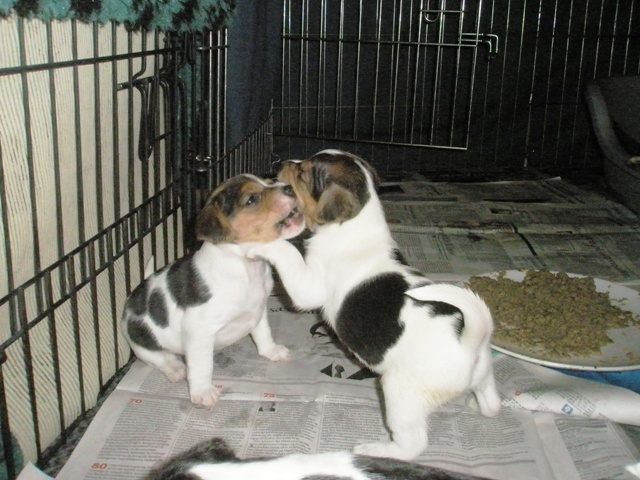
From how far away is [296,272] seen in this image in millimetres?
1902

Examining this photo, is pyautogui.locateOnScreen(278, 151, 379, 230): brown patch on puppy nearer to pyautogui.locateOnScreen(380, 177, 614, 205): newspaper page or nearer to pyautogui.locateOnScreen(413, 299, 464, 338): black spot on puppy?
pyautogui.locateOnScreen(413, 299, 464, 338): black spot on puppy

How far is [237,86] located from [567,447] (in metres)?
1.75

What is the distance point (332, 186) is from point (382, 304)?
0.38m

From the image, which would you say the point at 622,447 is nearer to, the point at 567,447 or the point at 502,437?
the point at 567,447

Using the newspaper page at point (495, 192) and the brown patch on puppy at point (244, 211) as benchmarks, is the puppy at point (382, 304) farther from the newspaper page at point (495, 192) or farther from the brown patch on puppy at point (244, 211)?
the newspaper page at point (495, 192)

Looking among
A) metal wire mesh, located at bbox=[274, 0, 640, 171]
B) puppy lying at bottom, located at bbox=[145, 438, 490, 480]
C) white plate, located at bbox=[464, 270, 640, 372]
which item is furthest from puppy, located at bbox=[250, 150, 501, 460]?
metal wire mesh, located at bbox=[274, 0, 640, 171]

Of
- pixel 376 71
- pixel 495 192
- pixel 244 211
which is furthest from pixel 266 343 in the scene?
pixel 376 71

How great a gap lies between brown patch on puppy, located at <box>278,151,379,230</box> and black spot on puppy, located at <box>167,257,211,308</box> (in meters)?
0.37

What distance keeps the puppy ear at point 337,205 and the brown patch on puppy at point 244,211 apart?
0.09 meters

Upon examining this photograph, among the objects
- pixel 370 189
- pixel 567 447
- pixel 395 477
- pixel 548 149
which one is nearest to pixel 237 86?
pixel 370 189

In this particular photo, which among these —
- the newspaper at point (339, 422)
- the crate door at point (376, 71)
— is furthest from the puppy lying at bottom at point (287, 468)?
the crate door at point (376, 71)

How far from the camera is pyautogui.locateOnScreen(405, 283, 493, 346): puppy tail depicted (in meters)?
1.48

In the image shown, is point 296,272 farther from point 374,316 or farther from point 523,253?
point 523,253

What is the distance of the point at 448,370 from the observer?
158 cm
